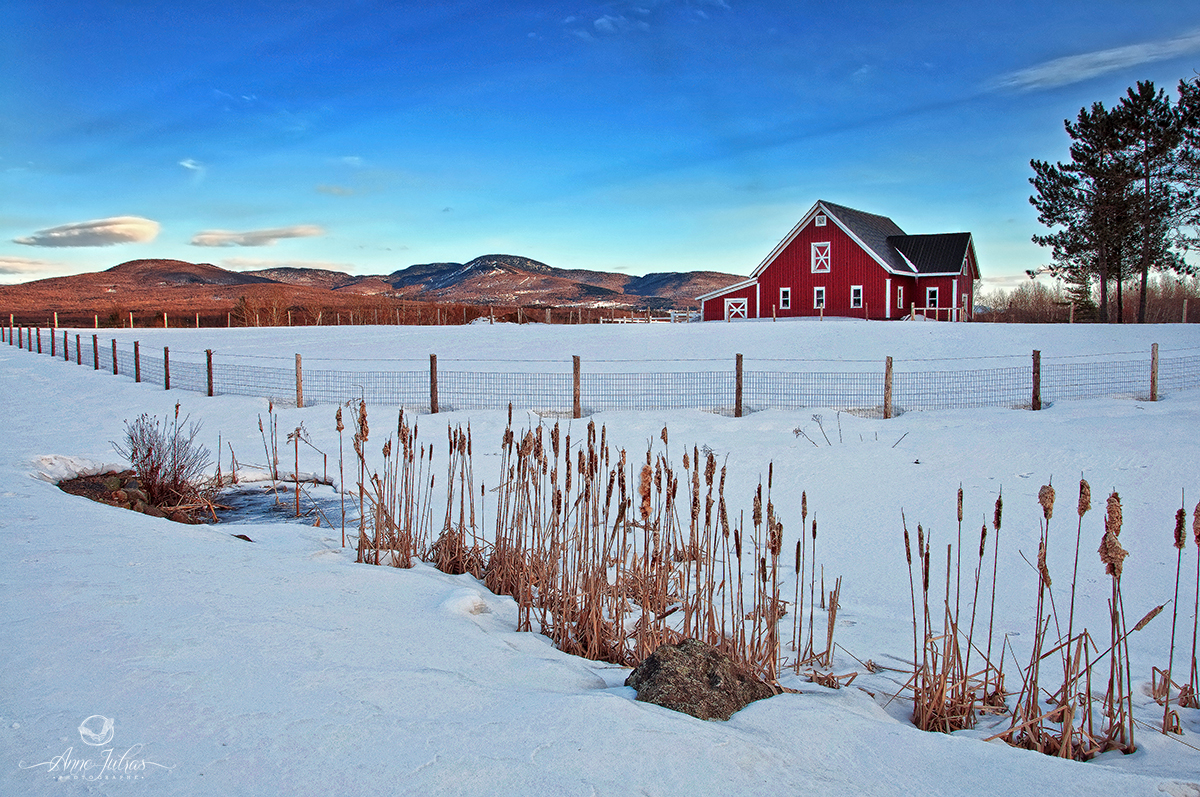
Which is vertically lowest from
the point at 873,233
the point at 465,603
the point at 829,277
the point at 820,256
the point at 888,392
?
the point at 465,603

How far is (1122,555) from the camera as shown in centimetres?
263

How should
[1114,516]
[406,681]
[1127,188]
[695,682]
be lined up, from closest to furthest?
[406,681] < [1114,516] < [695,682] < [1127,188]

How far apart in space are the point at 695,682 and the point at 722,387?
44.8 ft

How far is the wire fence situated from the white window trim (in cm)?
1822

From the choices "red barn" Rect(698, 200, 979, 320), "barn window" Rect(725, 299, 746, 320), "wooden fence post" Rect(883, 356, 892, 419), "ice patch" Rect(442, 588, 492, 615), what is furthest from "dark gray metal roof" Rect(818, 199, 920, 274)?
"ice patch" Rect(442, 588, 492, 615)

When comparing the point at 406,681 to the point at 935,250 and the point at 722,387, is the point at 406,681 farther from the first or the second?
the point at 935,250

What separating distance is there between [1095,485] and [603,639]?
658cm

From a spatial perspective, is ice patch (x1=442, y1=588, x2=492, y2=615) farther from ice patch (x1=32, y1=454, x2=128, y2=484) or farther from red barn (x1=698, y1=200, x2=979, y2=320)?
red barn (x1=698, y1=200, x2=979, y2=320)

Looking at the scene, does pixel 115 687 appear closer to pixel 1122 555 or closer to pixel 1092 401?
pixel 1122 555
